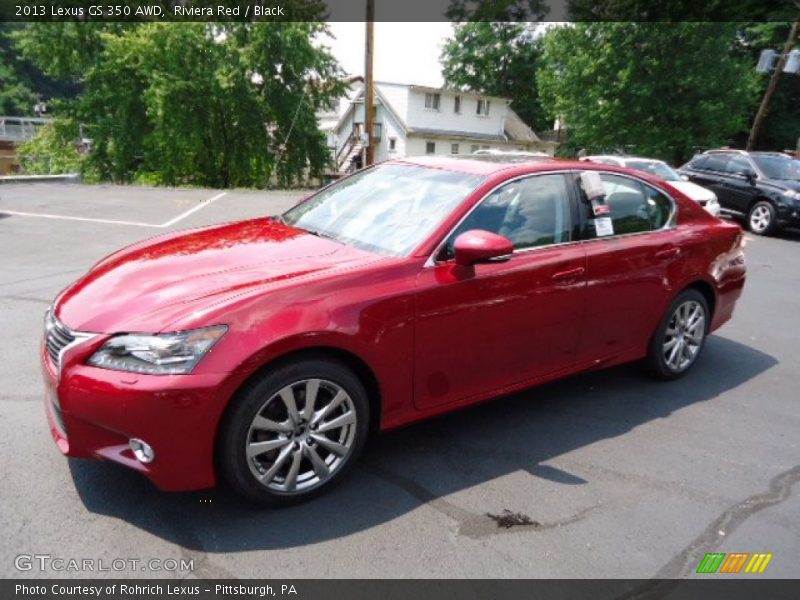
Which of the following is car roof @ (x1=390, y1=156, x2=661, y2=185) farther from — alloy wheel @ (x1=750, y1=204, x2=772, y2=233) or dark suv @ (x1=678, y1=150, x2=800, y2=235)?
alloy wheel @ (x1=750, y1=204, x2=772, y2=233)

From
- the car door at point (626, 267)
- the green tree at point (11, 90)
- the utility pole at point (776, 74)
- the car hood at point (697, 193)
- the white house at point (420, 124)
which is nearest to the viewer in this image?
the car door at point (626, 267)

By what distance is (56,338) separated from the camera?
9.18 feet

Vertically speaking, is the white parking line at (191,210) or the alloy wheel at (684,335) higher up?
the alloy wheel at (684,335)

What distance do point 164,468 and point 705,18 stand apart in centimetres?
3288

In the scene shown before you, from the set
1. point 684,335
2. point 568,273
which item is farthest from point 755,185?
point 568,273

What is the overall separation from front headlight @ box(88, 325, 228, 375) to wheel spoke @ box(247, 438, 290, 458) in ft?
1.51

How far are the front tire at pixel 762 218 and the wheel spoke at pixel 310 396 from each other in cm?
1284

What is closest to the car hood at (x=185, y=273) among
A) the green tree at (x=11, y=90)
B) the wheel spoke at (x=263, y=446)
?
the wheel spoke at (x=263, y=446)

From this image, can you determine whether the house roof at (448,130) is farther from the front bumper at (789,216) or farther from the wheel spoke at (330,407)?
the wheel spoke at (330,407)

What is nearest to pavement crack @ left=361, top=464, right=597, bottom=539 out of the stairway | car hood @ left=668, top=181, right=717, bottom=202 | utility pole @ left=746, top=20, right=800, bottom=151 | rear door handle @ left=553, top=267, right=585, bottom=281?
rear door handle @ left=553, top=267, right=585, bottom=281

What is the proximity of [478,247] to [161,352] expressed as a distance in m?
1.55

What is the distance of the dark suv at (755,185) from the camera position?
12.5 m

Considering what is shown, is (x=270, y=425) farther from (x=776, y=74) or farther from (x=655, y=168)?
(x=776, y=74)
